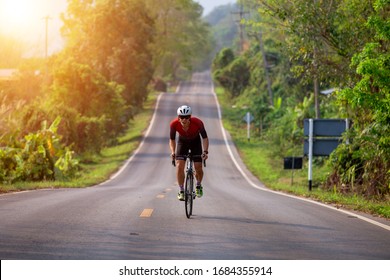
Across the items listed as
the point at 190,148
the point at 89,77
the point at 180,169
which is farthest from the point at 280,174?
the point at 190,148

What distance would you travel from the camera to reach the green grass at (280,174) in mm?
18578

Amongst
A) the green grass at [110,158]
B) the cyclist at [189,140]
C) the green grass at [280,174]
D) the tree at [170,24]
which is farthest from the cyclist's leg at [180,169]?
the tree at [170,24]

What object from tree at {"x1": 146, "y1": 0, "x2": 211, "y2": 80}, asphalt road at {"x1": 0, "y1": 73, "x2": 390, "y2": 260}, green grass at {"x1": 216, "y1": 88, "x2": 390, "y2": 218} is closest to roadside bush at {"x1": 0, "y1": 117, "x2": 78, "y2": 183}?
green grass at {"x1": 216, "y1": 88, "x2": 390, "y2": 218}

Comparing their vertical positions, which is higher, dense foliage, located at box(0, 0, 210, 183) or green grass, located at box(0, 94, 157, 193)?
dense foliage, located at box(0, 0, 210, 183)

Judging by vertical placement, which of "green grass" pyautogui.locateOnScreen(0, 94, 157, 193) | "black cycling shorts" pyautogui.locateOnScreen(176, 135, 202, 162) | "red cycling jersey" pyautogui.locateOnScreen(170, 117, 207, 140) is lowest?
"green grass" pyautogui.locateOnScreen(0, 94, 157, 193)

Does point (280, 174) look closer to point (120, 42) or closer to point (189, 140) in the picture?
point (120, 42)

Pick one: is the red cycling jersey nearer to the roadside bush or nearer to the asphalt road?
the asphalt road

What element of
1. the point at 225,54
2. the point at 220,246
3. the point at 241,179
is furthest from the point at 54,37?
the point at 220,246

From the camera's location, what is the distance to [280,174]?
148 feet

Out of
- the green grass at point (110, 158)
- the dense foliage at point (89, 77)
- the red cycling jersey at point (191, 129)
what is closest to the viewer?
the red cycling jersey at point (191, 129)

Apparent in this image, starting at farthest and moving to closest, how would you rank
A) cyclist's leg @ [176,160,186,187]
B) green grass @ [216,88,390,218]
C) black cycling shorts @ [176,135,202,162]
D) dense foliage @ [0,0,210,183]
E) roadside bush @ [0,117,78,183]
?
dense foliage @ [0,0,210,183]
roadside bush @ [0,117,78,183]
green grass @ [216,88,390,218]
cyclist's leg @ [176,160,186,187]
black cycling shorts @ [176,135,202,162]

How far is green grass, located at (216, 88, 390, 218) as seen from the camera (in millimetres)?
18578

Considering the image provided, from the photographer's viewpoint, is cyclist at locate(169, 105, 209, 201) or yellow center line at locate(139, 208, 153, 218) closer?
yellow center line at locate(139, 208, 153, 218)

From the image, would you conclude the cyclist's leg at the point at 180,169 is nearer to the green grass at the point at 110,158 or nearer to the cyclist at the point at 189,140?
the cyclist at the point at 189,140
